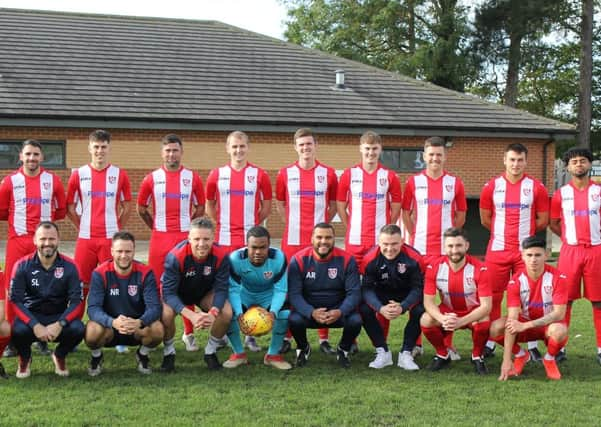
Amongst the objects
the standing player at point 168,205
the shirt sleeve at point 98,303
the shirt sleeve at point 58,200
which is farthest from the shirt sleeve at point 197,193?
the shirt sleeve at point 98,303

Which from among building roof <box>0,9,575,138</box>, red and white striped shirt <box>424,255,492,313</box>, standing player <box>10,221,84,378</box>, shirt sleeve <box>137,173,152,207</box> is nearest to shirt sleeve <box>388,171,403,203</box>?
red and white striped shirt <box>424,255,492,313</box>

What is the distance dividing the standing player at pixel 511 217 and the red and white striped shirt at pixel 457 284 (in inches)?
17.2

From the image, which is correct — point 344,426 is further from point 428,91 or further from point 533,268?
point 428,91

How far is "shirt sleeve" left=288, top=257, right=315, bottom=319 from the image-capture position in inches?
215

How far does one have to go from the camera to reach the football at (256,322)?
17.5 feet

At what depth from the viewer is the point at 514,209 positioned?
5.90m

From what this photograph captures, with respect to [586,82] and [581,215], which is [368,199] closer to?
[581,215]

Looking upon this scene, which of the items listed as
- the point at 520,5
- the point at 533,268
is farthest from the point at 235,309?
the point at 520,5

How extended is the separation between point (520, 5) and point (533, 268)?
71.4 feet

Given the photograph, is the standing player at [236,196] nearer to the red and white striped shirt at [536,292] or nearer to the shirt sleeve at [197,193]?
the shirt sleeve at [197,193]

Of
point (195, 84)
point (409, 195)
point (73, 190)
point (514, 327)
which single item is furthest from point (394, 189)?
point (195, 84)

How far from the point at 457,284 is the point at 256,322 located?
1520 mm

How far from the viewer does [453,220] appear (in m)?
6.06

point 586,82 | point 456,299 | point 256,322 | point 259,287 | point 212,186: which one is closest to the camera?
point 256,322
